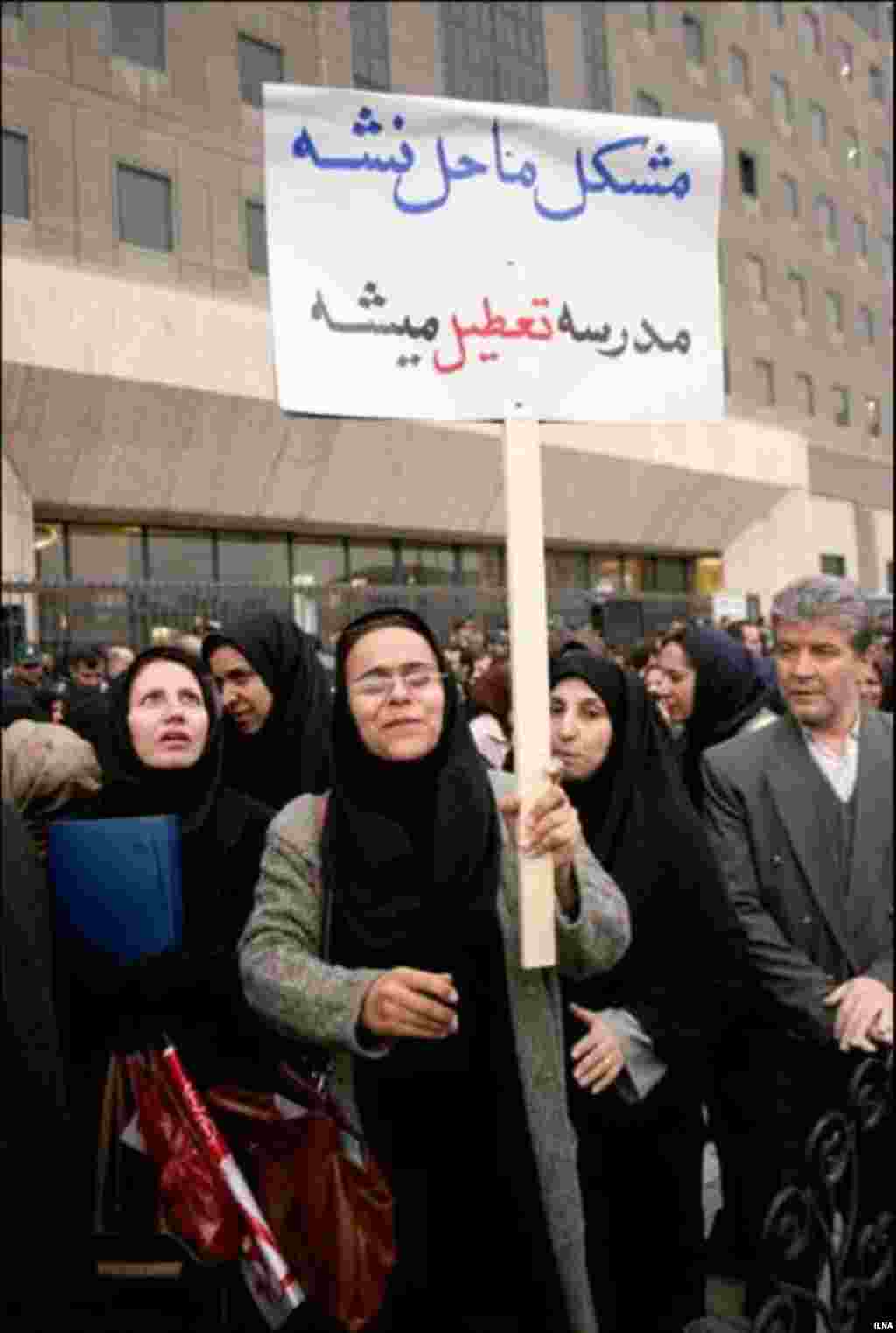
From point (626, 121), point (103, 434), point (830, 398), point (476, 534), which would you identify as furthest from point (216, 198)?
point (830, 398)

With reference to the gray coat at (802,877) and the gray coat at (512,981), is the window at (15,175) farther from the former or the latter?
the gray coat at (512,981)

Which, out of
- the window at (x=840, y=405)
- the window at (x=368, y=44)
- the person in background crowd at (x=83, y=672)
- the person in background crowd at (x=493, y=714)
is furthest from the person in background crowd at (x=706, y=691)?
the window at (x=840, y=405)

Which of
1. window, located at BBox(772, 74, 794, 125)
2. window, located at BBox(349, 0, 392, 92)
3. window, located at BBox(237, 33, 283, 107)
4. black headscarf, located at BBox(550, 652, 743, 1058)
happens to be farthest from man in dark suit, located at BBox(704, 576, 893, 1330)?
window, located at BBox(772, 74, 794, 125)

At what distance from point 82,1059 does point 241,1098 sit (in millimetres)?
341

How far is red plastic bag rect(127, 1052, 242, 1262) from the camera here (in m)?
2.01

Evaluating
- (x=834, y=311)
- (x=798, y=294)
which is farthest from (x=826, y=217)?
(x=798, y=294)

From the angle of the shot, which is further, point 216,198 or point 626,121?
point 216,198

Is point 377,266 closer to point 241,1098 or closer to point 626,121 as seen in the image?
point 626,121

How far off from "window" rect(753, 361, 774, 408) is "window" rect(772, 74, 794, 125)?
523cm

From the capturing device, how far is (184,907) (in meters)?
2.37

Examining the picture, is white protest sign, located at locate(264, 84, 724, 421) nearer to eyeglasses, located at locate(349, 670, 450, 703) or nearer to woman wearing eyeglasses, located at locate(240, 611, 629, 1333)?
eyeglasses, located at locate(349, 670, 450, 703)

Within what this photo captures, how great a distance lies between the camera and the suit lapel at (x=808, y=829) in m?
2.51

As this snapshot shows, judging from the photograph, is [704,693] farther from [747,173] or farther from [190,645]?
[747,173]

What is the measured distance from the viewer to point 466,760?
2043 millimetres
